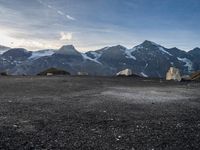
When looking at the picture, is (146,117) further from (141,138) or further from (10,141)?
(10,141)

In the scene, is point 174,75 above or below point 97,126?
above

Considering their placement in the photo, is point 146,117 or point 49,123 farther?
point 146,117

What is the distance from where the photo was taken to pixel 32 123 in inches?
600

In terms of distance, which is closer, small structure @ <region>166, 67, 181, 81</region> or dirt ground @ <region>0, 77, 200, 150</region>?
dirt ground @ <region>0, 77, 200, 150</region>

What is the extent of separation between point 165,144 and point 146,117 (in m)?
5.28

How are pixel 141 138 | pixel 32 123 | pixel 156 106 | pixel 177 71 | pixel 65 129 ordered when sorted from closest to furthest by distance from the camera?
pixel 141 138 → pixel 65 129 → pixel 32 123 → pixel 156 106 → pixel 177 71

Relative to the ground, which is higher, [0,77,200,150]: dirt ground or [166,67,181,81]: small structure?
[166,67,181,81]: small structure

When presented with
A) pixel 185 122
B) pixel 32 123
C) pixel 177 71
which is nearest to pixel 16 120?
pixel 32 123

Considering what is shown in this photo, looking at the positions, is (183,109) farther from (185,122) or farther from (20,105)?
(20,105)

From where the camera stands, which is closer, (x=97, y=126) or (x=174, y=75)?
(x=97, y=126)

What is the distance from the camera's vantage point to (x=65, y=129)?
14203mm

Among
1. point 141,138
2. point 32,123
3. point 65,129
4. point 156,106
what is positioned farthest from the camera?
point 156,106

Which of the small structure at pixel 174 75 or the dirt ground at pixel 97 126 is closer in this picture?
the dirt ground at pixel 97 126

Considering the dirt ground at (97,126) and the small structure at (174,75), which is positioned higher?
the small structure at (174,75)
